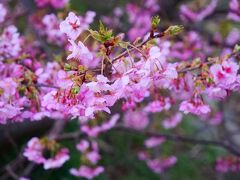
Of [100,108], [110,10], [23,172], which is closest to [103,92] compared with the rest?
[100,108]

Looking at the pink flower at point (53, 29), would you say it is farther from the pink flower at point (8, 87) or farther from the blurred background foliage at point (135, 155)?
the pink flower at point (8, 87)

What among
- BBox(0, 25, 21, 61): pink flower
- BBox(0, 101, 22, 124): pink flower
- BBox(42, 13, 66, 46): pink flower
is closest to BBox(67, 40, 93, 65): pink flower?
BBox(0, 101, 22, 124): pink flower

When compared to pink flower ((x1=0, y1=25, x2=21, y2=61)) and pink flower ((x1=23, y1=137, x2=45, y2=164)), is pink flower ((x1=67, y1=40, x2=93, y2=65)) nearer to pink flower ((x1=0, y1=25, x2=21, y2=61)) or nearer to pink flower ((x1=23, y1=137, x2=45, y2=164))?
pink flower ((x1=0, y1=25, x2=21, y2=61))

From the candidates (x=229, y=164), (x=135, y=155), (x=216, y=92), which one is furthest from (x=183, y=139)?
(x=135, y=155)

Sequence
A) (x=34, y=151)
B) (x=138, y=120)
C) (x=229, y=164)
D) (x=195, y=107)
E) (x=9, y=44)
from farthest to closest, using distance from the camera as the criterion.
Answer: (x=138, y=120), (x=229, y=164), (x=34, y=151), (x=9, y=44), (x=195, y=107)

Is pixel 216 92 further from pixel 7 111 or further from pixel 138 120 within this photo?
pixel 138 120

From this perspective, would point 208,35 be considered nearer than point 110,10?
Yes

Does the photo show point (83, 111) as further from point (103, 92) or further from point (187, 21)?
point (187, 21)

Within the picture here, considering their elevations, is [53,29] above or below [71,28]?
above

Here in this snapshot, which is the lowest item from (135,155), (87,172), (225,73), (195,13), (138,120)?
(135,155)
